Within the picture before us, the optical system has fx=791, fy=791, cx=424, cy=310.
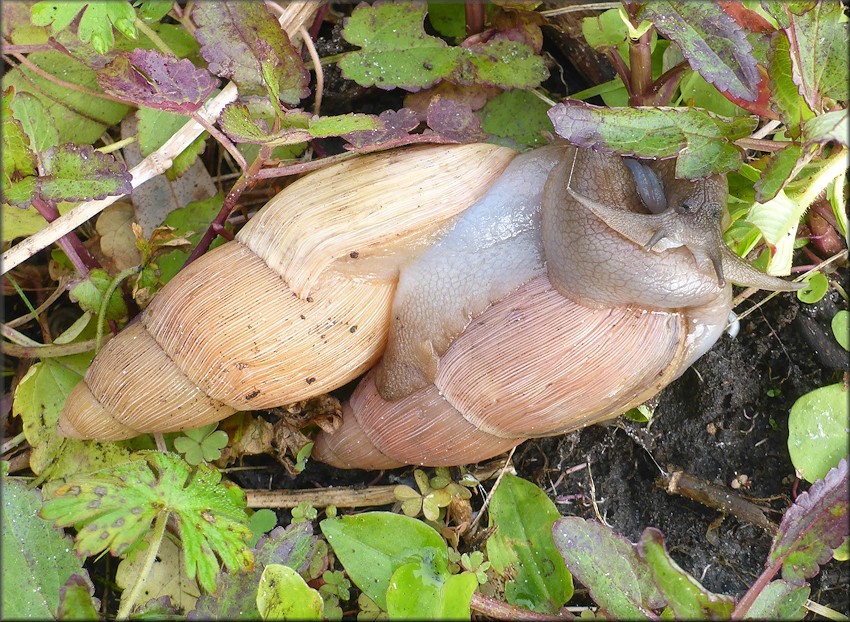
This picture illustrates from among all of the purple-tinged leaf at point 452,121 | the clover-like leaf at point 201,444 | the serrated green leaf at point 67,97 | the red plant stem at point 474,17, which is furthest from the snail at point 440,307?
the serrated green leaf at point 67,97

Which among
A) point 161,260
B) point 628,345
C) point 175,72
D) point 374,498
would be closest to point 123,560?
point 374,498

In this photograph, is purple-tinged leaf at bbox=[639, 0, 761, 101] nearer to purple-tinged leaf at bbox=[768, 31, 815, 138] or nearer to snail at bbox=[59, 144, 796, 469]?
purple-tinged leaf at bbox=[768, 31, 815, 138]

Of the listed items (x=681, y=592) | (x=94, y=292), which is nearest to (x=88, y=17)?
(x=94, y=292)

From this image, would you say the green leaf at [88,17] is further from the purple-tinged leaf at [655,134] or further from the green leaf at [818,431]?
the green leaf at [818,431]

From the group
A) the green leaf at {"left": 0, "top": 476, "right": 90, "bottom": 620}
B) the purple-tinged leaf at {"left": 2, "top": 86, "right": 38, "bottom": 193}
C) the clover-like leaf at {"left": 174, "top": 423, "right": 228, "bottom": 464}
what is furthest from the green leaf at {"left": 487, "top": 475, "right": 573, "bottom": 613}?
the purple-tinged leaf at {"left": 2, "top": 86, "right": 38, "bottom": 193}

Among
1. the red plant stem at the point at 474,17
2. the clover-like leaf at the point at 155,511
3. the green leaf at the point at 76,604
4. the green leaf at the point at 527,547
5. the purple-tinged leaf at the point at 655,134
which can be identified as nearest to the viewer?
the green leaf at the point at 76,604

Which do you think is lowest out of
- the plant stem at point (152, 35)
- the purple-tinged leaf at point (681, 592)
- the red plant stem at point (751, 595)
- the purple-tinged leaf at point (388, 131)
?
the red plant stem at point (751, 595)
